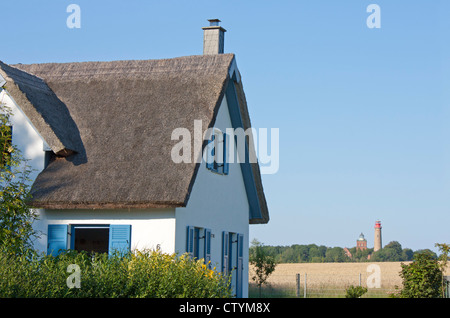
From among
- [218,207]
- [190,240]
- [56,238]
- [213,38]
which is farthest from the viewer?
[213,38]

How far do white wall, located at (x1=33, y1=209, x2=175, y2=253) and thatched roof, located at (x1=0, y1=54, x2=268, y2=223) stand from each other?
0.47 meters

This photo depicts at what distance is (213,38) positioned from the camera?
19078 millimetres

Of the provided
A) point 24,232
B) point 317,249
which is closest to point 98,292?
point 24,232

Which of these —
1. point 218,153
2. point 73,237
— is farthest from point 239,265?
point 73,237

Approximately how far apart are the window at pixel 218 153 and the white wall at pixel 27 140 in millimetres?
3899

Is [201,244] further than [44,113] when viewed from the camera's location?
Yes

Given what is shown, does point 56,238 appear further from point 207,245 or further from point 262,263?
point 262,263

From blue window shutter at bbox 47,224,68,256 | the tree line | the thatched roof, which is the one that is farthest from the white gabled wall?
the tree line

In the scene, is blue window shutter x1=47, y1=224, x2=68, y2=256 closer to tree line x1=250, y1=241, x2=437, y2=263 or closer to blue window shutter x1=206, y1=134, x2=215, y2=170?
blue window shutter x1=206, y1=134, x2=215, y2=170

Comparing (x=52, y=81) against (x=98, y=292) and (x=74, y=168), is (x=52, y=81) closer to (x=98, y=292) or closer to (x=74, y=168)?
(x=74, y=168)

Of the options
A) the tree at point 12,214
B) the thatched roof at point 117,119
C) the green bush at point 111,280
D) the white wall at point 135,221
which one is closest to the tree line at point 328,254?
the thatched roof at point 117,119

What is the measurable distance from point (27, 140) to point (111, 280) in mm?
7320
